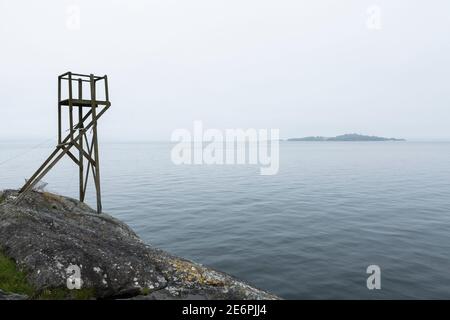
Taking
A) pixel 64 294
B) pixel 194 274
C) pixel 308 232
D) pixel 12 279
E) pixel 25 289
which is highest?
pixel 12 279

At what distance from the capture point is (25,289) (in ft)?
32.8

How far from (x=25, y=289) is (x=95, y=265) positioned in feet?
7.61

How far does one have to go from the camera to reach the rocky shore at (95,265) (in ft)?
35.5

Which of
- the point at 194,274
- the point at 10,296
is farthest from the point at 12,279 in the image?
the point at 194,274

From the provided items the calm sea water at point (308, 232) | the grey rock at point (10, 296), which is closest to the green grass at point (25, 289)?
the grey rock at point (10, 296)

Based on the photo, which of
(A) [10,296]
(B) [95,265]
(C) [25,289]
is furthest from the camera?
(B) [95,265]

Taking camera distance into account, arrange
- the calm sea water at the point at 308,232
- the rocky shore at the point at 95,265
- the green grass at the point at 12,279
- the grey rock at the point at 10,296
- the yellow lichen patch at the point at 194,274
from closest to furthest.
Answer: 1. the grey rock at the point at 10,296
2. the green grass at the point at 12,279
3. the rocky shore at the point at 95,265
4. the yellow lichen patch at the point at 194,274
5. the calm sea water at the point at 308,232

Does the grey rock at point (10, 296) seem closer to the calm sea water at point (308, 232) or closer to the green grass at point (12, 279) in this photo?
the green grass at point (12, 279)

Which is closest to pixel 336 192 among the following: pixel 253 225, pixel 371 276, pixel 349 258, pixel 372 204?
pixel 372 204

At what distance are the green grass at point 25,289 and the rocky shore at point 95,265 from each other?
0.12 ft

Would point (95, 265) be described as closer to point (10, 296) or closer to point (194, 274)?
point (10, 296)

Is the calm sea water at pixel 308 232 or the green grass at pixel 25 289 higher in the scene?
the green grass at pixel 25 289

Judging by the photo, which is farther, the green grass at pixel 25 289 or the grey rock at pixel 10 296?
the green grass at pixel 25 289
